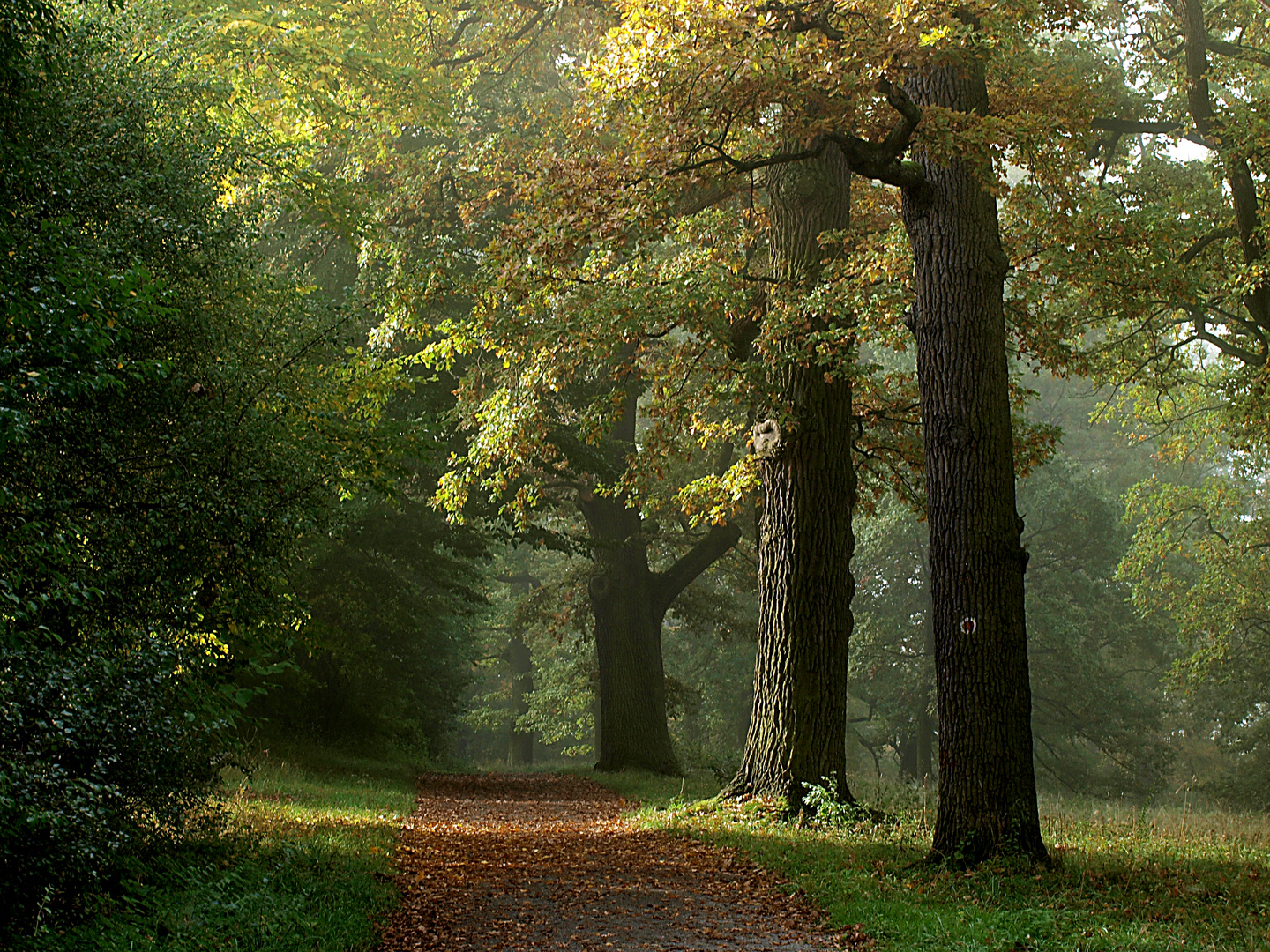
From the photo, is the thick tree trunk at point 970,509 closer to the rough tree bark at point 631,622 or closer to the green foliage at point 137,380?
the green foliage at point 137,380

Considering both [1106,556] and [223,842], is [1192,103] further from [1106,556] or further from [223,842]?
[1106,556]

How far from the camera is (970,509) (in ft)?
25.3

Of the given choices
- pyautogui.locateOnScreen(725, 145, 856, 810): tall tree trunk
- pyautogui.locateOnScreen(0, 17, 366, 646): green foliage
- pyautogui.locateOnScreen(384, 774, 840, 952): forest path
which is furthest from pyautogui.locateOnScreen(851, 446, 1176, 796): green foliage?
pyautogui.locateOnScreen(0, 17, 366, 646): green foliage

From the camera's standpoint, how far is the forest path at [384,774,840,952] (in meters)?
5.91

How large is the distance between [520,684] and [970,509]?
116 ft

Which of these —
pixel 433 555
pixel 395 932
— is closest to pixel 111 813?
pixel 395 932

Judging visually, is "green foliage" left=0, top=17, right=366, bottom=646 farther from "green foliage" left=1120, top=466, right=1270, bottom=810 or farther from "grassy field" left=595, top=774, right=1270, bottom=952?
"green foliage" left=1120, top=466, right=1270, bottom=810

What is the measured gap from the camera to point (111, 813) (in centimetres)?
499

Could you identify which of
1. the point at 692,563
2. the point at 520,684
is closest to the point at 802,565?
the point at 692,563

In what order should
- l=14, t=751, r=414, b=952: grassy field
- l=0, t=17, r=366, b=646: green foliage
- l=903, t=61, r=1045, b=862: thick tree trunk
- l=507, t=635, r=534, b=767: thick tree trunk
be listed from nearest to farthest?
1. l=14, t=751, r=414, b=952: grassy field
2. l=0, t=17, r=366, b=646: green foliage
3. l=903, t=61, r=1045, b=862: thick tree trunk
4. l=507, t=635, r=534, b=767: thick tree trunk

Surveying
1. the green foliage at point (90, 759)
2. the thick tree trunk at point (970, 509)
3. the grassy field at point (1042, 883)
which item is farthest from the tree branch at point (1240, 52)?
the green foliage at point (90, 759)

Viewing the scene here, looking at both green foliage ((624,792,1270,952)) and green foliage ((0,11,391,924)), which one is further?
green foliage ((624,792,1270,952))

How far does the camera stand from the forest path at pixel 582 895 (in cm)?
591

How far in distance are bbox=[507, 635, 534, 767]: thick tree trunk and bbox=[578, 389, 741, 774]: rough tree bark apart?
1837cm
